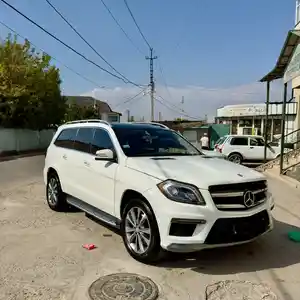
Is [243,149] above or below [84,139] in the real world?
below

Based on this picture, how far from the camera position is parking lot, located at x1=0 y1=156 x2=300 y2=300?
156 inches

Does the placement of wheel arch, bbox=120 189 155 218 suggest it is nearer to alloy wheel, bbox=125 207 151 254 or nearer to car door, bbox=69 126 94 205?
alloy wheel, bbox=125 207 151 254

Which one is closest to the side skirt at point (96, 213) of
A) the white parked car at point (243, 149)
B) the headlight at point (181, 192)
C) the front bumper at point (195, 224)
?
the front bumper at point (195, 224)

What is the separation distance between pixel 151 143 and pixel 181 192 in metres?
1.54

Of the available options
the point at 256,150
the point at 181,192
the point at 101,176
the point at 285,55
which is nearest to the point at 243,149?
the point at 256,150

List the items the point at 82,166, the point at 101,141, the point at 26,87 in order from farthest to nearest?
the point at 26,87
the point at 82,166
the point at 101,141

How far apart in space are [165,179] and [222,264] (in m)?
1.30

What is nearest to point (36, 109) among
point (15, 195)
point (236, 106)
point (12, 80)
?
point (12, 80)

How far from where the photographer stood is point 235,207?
4453 mm

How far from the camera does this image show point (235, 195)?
448 centimetres

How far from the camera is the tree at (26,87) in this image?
2517cm

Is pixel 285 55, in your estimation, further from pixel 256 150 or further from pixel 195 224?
pixel 195 224

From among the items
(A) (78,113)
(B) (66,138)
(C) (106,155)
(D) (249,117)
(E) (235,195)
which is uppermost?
(A) (78,113)

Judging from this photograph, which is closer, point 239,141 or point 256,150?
point 256,150
